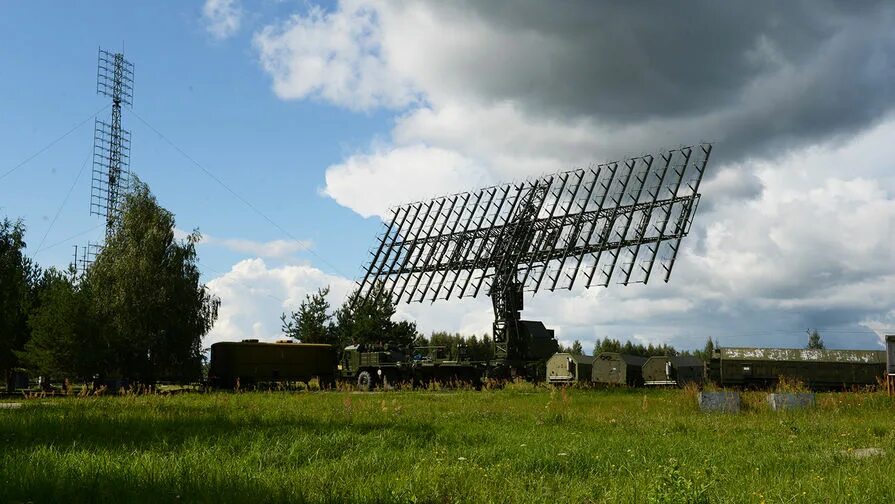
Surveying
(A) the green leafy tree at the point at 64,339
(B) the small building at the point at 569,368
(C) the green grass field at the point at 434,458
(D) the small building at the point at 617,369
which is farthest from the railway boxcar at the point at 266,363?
(C) the green grass field at the point at 434,458

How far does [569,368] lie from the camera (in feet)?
144

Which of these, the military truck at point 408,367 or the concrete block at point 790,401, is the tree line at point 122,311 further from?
the concrete block at point 790,401

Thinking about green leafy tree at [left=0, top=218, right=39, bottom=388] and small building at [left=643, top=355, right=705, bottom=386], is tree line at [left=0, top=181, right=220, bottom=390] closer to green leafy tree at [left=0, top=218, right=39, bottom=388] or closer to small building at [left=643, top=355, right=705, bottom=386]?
green leafy tree at [left=0, top=218, right=39, bottom=388]

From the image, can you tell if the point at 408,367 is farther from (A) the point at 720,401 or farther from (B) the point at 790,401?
(B) the point at 790,401

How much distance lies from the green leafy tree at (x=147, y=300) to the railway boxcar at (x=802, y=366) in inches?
1056

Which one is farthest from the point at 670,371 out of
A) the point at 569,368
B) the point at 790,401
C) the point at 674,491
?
the point at 674,491

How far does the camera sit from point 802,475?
7.64m

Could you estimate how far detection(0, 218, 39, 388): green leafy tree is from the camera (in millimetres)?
34594

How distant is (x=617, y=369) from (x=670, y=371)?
287 cm

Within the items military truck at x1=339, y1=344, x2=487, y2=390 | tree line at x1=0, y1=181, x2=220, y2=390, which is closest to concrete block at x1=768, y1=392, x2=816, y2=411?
military truck at x1=339, y1=344, x2=487, y2=390

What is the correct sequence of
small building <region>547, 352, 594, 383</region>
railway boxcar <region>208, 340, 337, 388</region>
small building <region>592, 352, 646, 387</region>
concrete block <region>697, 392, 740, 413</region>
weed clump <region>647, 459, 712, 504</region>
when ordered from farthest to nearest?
small building <region>547, 352, 594, 383</region> → small building <region>592, 352, 646, 387</region> → railway boxcar <region>208, 340, 337, 388</region> → concrete block <region>697, 392, 740, 413</region> → weed clump <region>647, 459, 712, 504</region>

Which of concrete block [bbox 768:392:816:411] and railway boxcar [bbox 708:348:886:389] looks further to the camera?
railway boxcar [bbox 708:348:886:389]

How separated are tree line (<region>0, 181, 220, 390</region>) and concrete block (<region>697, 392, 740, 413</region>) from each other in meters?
28.1

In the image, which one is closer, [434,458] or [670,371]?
[434,458]
